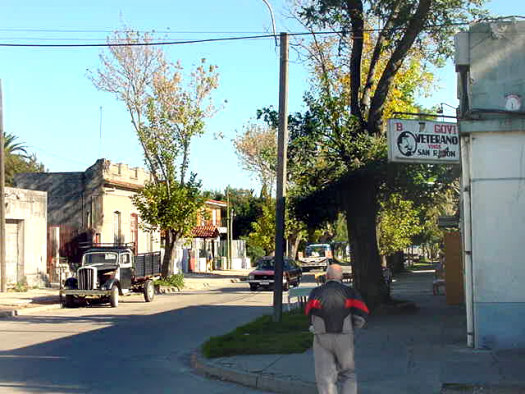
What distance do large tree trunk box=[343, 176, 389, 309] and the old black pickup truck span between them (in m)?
9.30

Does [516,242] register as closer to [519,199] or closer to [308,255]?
[519,199]

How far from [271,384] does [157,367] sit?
2784 mm

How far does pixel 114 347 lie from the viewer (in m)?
15.1

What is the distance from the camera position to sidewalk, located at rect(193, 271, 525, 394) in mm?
10039

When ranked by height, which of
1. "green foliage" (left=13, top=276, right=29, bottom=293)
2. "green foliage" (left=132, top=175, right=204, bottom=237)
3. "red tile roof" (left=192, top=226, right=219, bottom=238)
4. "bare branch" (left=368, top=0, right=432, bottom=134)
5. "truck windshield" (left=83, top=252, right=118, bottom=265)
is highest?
"bare branch" (left=368, top=0, right=432, bottom=134)

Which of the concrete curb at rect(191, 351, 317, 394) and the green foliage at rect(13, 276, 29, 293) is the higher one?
the green foliage at rect(13, 276, 29, 293)

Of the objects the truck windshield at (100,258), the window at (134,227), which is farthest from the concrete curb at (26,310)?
the window at (134,227)

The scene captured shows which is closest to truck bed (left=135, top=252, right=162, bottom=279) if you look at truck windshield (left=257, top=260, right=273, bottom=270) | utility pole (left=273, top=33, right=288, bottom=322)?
truck windshield (left=257, top=260, right=273, bottom=270)

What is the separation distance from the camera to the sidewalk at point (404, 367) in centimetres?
1004

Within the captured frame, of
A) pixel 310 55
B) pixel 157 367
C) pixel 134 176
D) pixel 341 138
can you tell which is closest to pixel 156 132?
pixel 134 176

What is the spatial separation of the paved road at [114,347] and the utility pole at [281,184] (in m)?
1.80

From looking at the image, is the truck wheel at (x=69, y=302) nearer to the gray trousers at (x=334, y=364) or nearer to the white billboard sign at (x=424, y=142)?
the white billboard sign at (x=424, y=142)

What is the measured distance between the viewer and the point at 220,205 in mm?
67938

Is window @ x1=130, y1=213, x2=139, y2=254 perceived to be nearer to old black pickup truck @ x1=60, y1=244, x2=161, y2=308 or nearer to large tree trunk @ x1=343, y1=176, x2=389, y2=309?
old black pickup truck @ x1=60, y1=244, x2=161, y2=308
